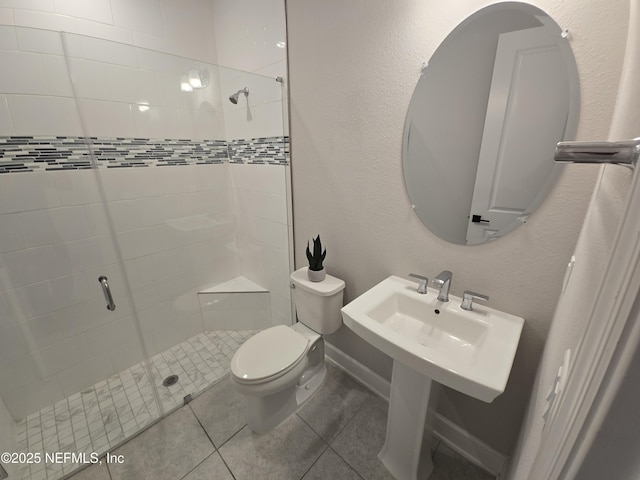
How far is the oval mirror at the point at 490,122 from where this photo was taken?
34.7 inches

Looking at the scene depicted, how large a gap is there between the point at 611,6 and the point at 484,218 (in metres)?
0.68

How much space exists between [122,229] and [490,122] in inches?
81.2

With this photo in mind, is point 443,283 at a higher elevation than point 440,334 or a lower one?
higher

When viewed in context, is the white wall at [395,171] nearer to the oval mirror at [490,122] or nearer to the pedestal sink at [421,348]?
the oval mirror at [490,122]

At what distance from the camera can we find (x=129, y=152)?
165 cm

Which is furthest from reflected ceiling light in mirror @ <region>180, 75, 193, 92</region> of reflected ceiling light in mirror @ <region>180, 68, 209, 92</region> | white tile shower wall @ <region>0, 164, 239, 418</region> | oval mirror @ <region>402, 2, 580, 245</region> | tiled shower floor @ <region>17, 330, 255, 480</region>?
tiled shower floor @ <region>17, 330, 255, 480</region>

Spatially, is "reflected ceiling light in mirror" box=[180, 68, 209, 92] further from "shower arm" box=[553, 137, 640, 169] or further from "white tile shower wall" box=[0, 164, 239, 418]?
"shower arm" box=[553, 137, 640, 169]

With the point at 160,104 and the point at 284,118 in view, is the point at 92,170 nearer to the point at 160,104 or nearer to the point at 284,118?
the point at 160,104

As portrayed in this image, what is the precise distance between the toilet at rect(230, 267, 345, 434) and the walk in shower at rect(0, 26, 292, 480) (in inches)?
19.5

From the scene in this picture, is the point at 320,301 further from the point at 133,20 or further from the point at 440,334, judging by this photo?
the point at 133,20

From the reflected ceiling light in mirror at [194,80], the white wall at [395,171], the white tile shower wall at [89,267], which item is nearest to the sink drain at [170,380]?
the white tile shower wall at [89,267]

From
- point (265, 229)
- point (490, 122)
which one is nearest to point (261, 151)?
point (265, 229)

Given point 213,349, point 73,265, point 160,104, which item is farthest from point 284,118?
point 213,349

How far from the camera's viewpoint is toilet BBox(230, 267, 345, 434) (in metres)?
1.31
